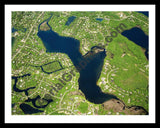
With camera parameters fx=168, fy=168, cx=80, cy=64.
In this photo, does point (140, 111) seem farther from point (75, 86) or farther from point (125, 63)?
point (75, 86)

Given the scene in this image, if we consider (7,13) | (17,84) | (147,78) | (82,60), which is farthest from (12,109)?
(147,78)

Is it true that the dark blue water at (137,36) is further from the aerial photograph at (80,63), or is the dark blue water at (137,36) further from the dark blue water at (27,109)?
the dark blue water at (27,109)

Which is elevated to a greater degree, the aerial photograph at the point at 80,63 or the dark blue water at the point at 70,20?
the dark blue water at the point at 70,20

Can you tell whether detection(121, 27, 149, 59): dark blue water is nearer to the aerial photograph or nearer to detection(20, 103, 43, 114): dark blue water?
the aerial photograph

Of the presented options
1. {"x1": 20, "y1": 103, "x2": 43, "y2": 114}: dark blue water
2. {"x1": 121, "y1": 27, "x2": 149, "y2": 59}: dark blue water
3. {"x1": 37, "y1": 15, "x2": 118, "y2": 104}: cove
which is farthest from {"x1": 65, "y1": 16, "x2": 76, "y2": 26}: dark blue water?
{"x1": 20, "y1": 103, "x2": 43, "y2": 114}: dark blue water

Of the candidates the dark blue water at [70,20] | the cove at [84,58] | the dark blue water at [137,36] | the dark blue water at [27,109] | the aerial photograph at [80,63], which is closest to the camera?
the dark blue water at [27,109]

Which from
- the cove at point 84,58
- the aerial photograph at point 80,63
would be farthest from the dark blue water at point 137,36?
the cove at point 84,58
